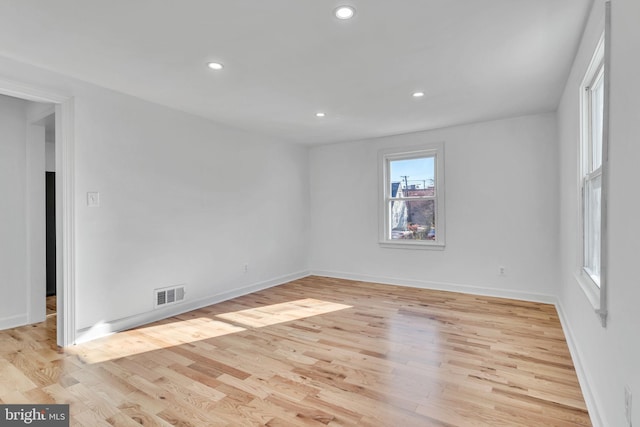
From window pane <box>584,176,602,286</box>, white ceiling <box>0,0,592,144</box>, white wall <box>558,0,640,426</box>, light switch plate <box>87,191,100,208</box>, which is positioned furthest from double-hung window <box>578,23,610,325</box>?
light switch plate <box>87,191,100,208</box>

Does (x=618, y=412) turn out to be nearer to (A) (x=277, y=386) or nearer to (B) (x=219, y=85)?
(A) (x=277, y=386)

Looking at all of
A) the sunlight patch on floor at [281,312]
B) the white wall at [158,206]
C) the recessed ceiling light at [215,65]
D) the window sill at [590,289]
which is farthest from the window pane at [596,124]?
the white wall at [158,206]

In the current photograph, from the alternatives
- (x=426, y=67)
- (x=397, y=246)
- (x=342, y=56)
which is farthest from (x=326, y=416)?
(x=397, y=246)

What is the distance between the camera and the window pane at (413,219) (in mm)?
5059

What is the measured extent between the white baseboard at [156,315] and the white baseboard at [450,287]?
1.31 meters

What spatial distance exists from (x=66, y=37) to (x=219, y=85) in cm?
117

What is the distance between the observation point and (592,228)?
2307 millimetres

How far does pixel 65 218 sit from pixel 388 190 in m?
4.22

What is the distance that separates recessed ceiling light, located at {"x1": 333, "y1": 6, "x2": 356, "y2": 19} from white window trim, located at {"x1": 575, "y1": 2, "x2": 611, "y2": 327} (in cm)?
125

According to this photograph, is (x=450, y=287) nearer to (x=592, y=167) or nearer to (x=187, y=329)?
(x=592, y=167)

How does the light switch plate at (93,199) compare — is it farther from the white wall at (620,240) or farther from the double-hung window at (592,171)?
the double-hung window at (592,171)

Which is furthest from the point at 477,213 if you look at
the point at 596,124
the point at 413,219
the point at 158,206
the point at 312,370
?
the point at 158,206

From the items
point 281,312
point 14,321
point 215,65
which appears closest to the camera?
point 215,65

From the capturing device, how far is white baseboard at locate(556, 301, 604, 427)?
70.9 inches
